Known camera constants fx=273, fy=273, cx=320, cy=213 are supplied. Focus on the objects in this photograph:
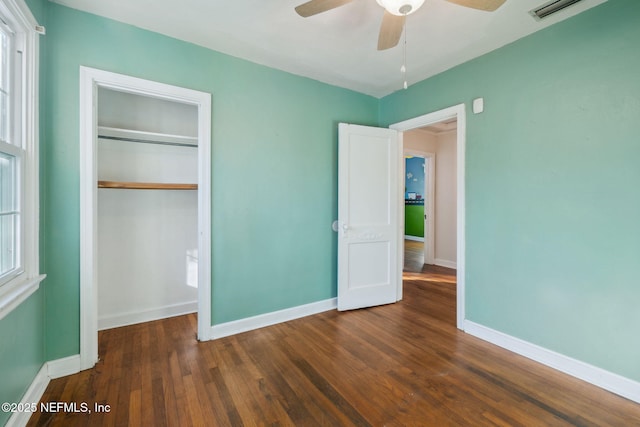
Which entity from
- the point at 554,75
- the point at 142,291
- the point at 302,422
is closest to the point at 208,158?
the point at 142,291

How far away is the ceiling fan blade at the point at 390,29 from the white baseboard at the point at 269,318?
256 cm

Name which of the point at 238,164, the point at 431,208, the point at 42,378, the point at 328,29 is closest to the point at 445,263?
the point at 431,208

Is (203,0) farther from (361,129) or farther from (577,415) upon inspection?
(577,415)

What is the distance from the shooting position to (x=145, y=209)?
2.81 metres

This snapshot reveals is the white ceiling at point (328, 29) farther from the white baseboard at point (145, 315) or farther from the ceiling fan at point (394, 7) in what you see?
the white baseboard at point (145, 315)

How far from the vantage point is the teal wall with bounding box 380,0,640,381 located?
70.2 inches

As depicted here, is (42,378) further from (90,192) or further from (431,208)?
(431,208)

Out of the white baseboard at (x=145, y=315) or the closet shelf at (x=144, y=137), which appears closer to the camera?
the closet shelf at (x=144, y=137)

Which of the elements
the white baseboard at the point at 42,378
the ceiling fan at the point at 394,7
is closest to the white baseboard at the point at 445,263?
the ceiling fan at the point at 394,7

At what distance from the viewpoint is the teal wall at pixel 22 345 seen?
1.33 meters

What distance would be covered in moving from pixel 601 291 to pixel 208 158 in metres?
3.15

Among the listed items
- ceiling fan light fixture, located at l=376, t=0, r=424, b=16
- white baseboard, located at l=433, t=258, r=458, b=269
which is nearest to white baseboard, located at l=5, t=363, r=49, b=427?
ceiling fan light fixture, located at l=376, t=0, r=424, b=16

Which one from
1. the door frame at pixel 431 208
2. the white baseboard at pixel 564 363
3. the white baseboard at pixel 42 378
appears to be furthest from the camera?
the door frame at pixel 431 208

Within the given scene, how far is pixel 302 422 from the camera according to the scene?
5.05ft
